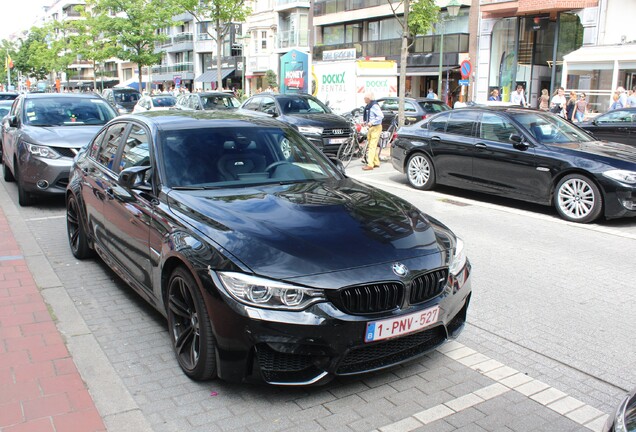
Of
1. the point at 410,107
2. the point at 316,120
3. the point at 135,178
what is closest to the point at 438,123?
the point at 316,120

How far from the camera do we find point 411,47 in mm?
38750

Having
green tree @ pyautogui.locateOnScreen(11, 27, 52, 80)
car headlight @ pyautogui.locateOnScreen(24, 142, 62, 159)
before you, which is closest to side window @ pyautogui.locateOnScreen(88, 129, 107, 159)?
car headlight @ pyautogui.locateOnScreen(24, 142, 62, 159)

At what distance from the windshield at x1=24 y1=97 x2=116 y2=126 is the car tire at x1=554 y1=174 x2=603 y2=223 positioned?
25.1 ft

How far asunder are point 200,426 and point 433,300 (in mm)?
1559

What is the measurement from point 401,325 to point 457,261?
779 mm

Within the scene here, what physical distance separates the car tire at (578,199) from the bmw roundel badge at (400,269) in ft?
20.3

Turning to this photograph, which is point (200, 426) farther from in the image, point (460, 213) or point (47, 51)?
point (47, 51)

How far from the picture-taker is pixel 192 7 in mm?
31344

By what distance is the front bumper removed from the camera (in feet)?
10.9

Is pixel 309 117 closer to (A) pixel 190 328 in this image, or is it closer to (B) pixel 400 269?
(A) pixel 190 328

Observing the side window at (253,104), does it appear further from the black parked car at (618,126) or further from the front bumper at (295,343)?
the front bumper at (295,343)

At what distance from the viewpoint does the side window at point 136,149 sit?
4960 mm

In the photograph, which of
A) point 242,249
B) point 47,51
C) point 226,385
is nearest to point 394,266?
point 242,249

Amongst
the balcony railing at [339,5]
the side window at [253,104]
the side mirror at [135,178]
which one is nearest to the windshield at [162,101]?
the side window at [253,104]
